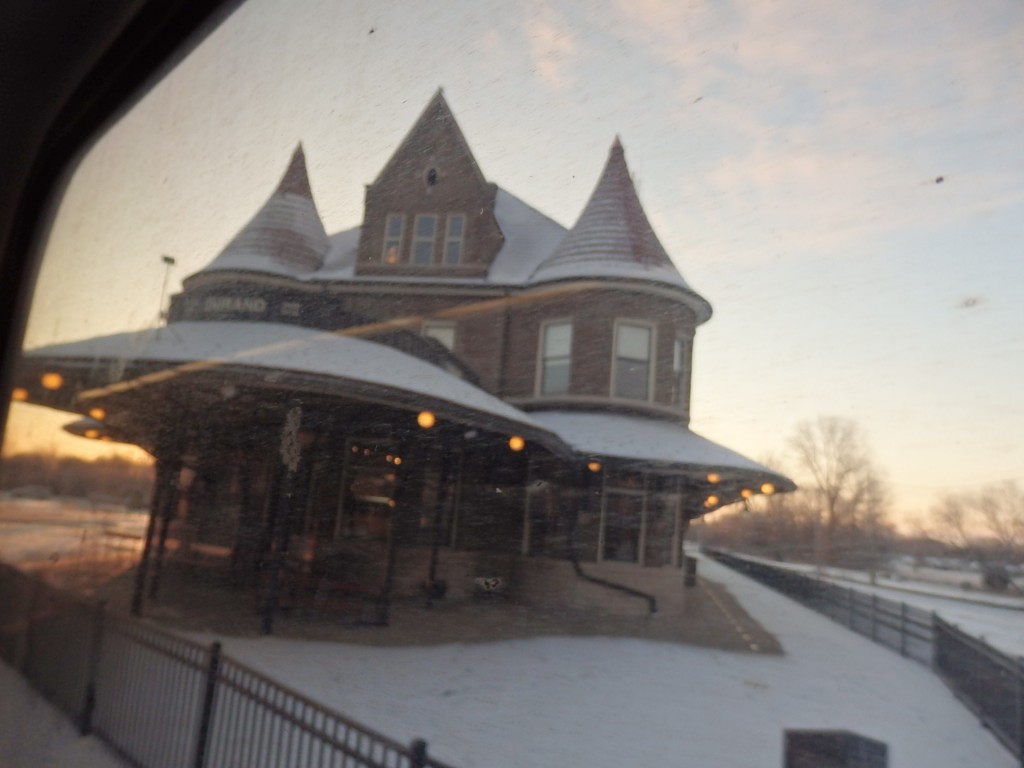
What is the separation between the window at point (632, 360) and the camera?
101 inches

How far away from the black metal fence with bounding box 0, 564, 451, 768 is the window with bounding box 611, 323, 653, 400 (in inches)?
59.5

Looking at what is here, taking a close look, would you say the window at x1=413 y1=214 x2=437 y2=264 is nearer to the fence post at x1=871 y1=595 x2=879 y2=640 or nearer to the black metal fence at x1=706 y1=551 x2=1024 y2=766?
the black metal fence at x1=706 y1=551 x2=1024 y2=766

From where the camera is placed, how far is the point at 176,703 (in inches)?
103

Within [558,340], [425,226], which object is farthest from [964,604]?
[425,226]

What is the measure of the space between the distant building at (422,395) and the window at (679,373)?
11cm

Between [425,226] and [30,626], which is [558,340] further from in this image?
[30,626]

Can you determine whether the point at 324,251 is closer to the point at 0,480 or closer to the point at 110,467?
the point at 110,467

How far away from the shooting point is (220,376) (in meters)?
3.01

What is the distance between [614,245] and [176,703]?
260 cm

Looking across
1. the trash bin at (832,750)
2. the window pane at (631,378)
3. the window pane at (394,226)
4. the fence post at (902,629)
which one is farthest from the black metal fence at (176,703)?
the window pane at (394,226)

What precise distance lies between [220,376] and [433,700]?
5.77 ft

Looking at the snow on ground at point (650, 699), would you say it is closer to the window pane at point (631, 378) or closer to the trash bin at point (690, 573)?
the trash bin at point (690, 573)

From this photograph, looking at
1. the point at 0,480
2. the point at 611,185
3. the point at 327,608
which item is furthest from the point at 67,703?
the point at 611,185

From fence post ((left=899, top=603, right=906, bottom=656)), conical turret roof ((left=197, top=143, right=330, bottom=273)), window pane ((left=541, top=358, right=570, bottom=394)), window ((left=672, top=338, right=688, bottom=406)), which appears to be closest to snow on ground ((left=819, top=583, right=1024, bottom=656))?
fence post ((left=899, top=603, right=906, bottom=656))
